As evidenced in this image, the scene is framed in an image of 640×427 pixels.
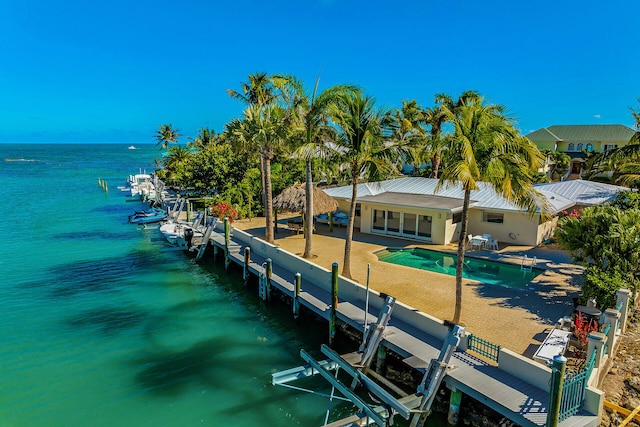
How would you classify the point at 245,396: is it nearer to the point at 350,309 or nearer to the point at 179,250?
the point at 350,309

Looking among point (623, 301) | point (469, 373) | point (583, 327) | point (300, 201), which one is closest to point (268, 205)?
point (300, 201)

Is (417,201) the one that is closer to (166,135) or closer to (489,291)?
(489,291)

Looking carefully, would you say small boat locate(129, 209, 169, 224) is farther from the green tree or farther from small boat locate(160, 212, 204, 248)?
the green tree

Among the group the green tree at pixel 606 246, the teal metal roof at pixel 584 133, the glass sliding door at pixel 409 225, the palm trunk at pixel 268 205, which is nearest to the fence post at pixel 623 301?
the green tree at pixel 606 246

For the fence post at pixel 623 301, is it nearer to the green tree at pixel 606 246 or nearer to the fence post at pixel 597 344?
the green tree at pixel 606 246

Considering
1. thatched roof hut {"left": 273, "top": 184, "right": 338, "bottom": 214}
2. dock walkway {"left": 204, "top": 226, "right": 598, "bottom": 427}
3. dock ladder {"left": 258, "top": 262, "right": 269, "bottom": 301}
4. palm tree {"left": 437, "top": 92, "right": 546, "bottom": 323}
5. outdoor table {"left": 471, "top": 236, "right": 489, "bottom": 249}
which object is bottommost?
dock ladder {"left": 258, "top": 262, "right": 269, "bottom": 301}

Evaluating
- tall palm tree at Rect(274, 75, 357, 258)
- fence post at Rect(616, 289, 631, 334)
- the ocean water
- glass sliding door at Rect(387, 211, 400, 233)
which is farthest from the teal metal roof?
the ocean water

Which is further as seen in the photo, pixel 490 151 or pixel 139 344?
pixel 139 344
